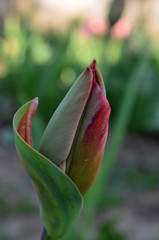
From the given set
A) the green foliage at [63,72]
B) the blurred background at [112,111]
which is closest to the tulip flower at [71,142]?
the blurred background at [112,111]

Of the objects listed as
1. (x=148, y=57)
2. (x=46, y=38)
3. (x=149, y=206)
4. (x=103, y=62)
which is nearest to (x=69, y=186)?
(x=148, y=57)

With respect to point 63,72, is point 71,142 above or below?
above

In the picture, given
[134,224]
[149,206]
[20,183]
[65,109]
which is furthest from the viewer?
[20,183]

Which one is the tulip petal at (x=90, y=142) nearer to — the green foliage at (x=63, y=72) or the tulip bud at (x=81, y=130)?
the tulip bud at (x=81, y=130)

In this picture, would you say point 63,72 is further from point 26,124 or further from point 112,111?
point 26,124

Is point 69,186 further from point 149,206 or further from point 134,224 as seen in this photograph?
point 149,206

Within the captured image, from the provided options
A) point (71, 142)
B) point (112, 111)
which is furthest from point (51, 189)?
point (112, 111)
